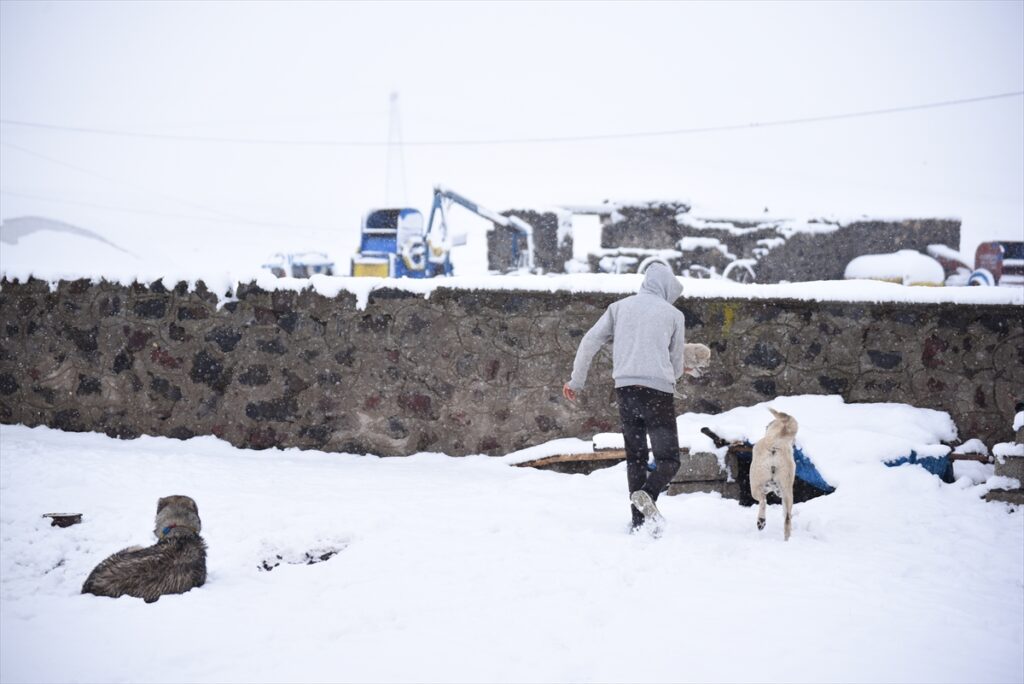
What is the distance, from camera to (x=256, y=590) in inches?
136

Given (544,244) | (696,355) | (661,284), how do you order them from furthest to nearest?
(544,244) < (696,355) < (661,284)

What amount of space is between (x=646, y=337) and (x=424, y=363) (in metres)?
2.65

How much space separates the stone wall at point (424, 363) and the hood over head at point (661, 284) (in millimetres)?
1754

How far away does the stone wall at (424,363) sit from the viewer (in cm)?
604

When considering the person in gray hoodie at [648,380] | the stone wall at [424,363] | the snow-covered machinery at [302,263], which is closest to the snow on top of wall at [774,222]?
the snow-covered machinery at [302,263]

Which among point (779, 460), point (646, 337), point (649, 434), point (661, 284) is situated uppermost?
point (661, 284)

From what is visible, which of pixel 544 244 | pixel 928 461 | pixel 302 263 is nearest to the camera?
pixel 928 461

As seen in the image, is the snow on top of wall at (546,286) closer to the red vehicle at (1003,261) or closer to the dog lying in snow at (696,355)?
the dog lying in snow at (696,355)

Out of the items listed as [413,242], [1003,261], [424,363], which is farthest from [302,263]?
[1003,261]

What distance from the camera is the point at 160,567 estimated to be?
331 cm

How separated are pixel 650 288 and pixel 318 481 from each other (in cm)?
295

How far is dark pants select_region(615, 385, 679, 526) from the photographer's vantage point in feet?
13.9

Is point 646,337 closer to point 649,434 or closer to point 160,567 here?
point 649,434

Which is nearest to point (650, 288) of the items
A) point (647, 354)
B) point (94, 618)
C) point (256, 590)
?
point (647, 354)
